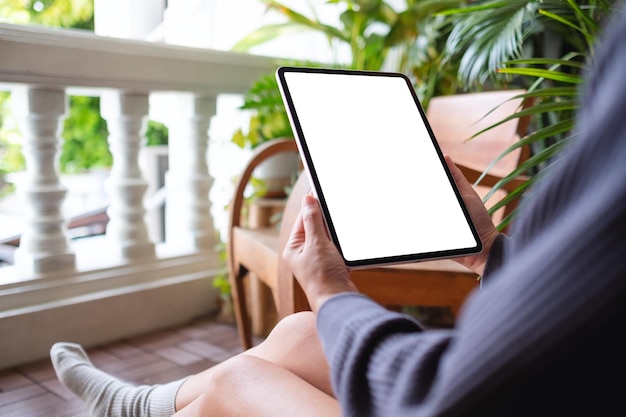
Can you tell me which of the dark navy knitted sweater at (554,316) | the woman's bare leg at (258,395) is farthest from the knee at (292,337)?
the dark navy knitted sweater at (554,316)

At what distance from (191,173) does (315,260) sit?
1.60 meters

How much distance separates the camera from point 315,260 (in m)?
0.64

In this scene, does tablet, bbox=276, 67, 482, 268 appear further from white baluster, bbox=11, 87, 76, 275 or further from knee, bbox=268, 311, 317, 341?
white baluster, bbox=11, 87, 76, 275

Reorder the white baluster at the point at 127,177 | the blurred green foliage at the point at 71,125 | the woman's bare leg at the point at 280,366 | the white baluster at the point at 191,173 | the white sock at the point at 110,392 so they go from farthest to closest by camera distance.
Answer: the blurred green foliage at the point at 71,125
the white baluster at the point at 191,173
the white baluster at the point at 127,177
the white sock at the point at 110,392
the woman's bare leg at the point at 280,366

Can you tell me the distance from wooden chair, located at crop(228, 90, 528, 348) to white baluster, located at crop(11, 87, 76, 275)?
52 centimetres

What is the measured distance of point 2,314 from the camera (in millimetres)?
1638

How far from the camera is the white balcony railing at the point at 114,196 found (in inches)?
65.2

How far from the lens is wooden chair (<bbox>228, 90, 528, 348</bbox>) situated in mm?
1280

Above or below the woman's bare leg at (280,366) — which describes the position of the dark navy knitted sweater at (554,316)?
above

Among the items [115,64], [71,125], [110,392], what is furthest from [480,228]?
[71,125]

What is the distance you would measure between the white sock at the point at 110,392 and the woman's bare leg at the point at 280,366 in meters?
0.04

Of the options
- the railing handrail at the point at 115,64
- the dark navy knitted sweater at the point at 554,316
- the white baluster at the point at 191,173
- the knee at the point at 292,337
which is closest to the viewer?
the dark navy knitted sweater at the point at 554,316

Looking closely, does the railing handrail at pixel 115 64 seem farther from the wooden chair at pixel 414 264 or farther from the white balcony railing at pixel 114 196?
the wooden chair at pixel 414 264

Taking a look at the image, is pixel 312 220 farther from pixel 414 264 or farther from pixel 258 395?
pixel 414 264
